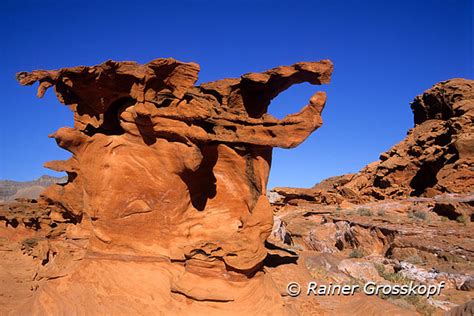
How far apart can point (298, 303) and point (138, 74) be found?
16.1ft

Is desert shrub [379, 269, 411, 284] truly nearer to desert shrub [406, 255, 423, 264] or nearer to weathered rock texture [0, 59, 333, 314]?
desert shrub [406, 255, 423, 264]

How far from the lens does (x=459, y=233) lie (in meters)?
13.0

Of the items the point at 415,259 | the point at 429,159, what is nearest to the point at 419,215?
the point at 415,259

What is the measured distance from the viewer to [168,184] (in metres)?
6.39

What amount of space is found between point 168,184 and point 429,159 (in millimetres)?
25169

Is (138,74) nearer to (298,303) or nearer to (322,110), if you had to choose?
(322,110)

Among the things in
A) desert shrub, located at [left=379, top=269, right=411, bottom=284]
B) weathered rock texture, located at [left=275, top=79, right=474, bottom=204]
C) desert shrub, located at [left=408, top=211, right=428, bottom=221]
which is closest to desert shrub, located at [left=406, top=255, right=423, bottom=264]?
desert shrub, located at [left=379, top=269, right=411, bottom=284]

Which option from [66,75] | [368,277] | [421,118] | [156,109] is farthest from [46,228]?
[421,118]

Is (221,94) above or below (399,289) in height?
above

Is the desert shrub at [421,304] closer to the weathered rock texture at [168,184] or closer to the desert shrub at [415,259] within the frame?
the desert shrub at [415,259]
